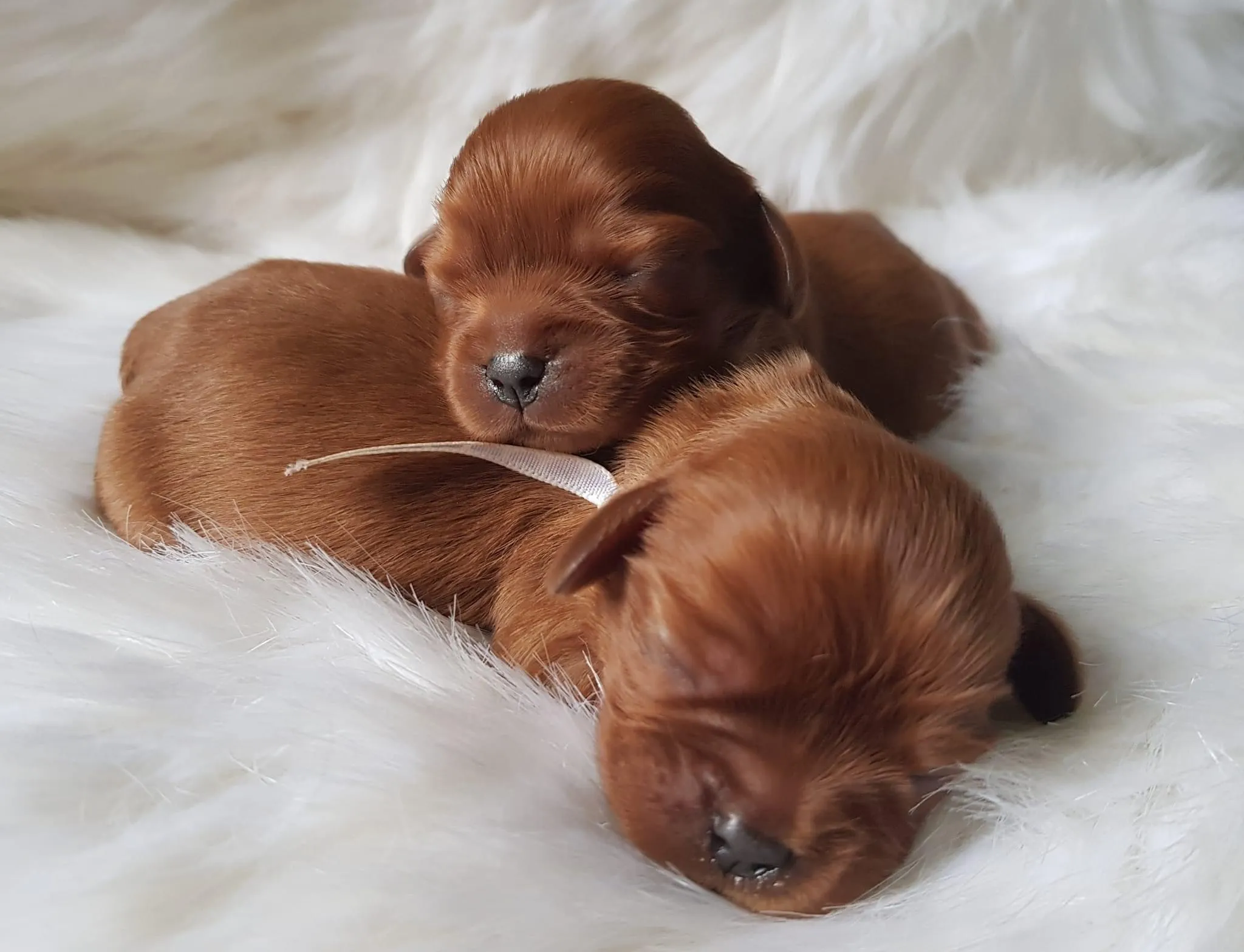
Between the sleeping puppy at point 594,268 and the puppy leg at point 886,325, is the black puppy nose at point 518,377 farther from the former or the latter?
the puppy leg at point 886,325

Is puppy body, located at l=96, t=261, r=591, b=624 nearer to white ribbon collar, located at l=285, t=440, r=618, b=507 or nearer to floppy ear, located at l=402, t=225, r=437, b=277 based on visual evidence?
white ribbon collar, located at l=285, t=440, r=618, b=507

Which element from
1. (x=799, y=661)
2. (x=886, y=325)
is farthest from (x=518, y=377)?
(x=886, y=325)

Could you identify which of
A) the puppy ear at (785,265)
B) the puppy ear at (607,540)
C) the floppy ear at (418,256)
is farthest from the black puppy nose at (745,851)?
the floppy ear at (418,256)

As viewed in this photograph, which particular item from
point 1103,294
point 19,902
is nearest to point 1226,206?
point 1103,294

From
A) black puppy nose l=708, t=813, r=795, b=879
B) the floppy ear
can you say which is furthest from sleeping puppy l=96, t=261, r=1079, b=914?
the floppy ear

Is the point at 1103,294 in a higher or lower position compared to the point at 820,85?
lower

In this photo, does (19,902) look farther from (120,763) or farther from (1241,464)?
(1241,464)

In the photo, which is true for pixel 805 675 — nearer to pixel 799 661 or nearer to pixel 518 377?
pixel 799 661
